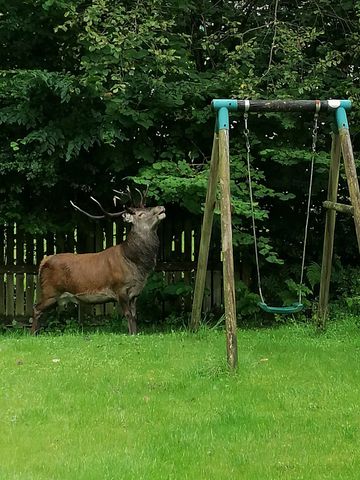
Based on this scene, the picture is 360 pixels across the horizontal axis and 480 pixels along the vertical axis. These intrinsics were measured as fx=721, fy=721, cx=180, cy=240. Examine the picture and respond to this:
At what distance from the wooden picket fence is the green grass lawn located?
311cm

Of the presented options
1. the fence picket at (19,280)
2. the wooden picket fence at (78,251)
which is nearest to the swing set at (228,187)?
the wooden picket fence at (78,251)

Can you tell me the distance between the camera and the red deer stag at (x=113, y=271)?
899 cm

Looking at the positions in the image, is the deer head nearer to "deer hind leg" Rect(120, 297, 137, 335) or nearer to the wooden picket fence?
"deer hind leg" Rect(120, 297, 137, 335)

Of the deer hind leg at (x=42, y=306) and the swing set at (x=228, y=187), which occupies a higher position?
the swing set at (x=228, y=187)

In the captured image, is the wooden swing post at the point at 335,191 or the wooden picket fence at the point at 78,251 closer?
the wooden swing post at the point at 335,191

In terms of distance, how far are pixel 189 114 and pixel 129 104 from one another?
0.82 metres

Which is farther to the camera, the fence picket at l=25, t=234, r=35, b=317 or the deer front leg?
the fence picket at l=25, t=234, r=35, b=317

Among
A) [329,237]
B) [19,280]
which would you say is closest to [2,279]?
[19,280]

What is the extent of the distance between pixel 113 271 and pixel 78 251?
1825mm

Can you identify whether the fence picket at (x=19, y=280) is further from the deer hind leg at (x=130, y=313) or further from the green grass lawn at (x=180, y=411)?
the green grass lawn at (x=180, y=411)

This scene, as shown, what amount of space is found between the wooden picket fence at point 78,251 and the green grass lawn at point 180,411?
10.2ft

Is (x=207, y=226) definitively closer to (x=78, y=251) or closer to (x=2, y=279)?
(x=78, y=251)

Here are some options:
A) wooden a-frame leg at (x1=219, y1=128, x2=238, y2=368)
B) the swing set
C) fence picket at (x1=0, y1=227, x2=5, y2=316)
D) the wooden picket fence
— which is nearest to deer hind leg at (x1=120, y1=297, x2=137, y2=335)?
the swing set

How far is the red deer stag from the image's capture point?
8992 mm
